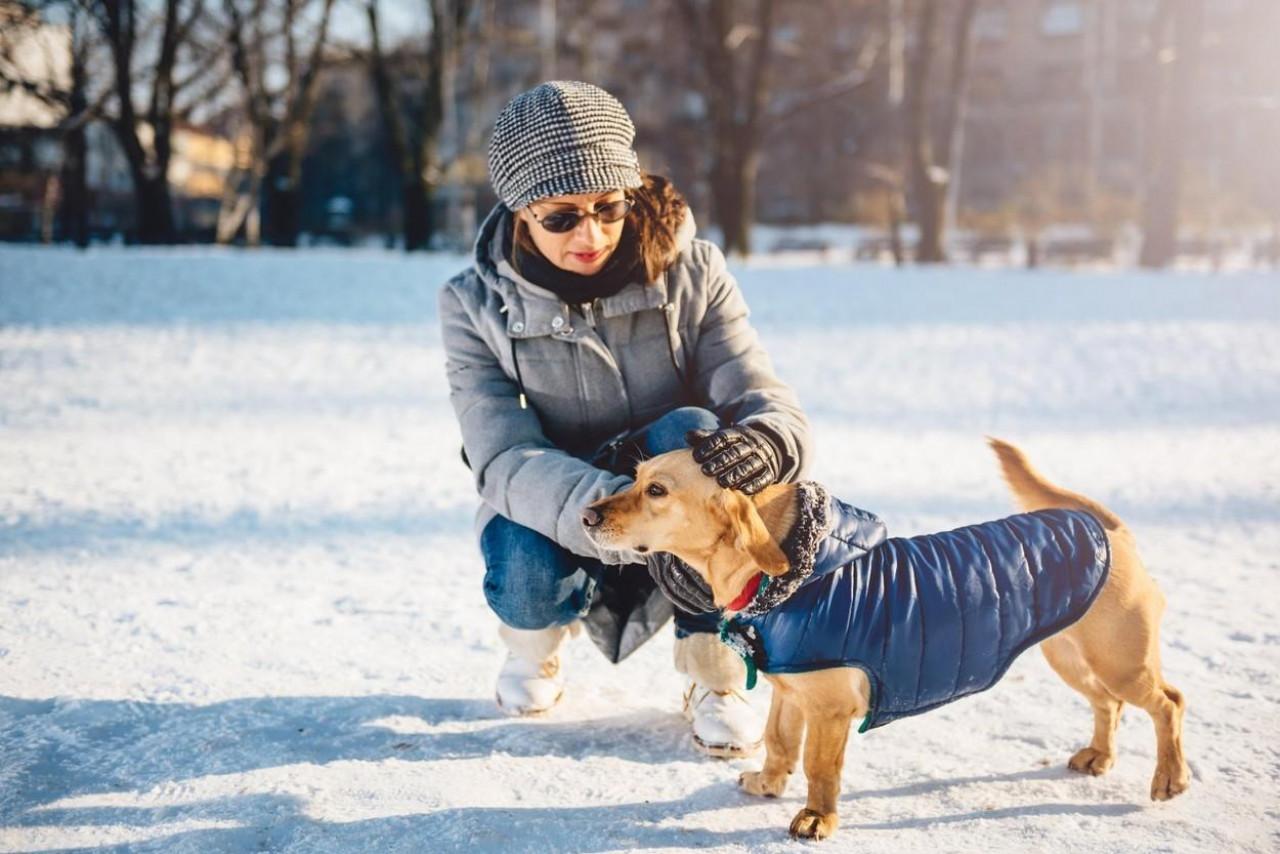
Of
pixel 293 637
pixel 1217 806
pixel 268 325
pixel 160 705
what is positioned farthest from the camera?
pixel 268 325

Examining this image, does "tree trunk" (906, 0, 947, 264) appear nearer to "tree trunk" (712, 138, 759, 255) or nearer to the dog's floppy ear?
"tree trunk" (712, 138, 759, 255)

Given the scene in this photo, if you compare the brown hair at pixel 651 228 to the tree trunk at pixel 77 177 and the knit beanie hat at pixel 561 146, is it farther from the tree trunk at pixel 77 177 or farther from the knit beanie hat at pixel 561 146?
the tree trunk at pixel 77 177

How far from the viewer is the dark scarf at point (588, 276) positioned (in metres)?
2.77

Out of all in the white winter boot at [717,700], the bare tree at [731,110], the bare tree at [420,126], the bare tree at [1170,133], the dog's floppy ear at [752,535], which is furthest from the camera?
the bare tree at [420,126]

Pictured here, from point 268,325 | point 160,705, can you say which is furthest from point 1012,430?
point 268,325

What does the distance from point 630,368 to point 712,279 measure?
0.34 meters

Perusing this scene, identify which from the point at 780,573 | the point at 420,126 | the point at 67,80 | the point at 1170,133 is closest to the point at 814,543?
the point at 780,573

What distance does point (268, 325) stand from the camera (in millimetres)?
10047

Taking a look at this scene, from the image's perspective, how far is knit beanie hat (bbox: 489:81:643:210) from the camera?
256 centimetres

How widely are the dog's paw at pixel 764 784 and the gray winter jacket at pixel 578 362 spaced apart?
0.80 m

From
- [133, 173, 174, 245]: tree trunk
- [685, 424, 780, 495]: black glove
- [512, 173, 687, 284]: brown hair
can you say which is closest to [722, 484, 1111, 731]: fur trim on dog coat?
[685, 424, 780, 495]: black glove

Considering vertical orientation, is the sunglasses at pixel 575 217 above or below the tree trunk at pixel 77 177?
below

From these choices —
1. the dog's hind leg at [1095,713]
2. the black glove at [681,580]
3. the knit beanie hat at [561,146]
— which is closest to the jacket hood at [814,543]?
the black glove at [681,580]

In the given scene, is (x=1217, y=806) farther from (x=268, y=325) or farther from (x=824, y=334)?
(x=268, y=325)
